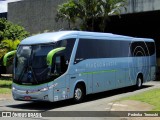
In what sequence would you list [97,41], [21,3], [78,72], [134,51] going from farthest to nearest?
[21,3] < [134,51] < [97,41] < [78,72]

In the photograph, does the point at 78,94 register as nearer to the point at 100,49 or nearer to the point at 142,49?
the point at 100,49

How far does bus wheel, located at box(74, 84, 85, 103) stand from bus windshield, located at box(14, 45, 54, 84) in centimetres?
216

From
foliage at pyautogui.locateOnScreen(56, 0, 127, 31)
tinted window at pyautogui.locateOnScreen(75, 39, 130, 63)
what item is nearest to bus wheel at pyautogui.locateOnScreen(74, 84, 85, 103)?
tinted window at pyautogui.locateOnScreen(75, 39, 130, 63)

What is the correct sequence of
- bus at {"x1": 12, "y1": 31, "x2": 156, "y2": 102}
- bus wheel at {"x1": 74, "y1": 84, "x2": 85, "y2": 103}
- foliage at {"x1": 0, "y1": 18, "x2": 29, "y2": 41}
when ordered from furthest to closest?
foliage at {"x1": 0, "y1": 18, "x2": 29, "y2": 41} → bus wheel at {"x1": 74, "y1": 84, "x2": 85, "y2": 103} → bus at {"x1": 12, "y1": 31, "x2": 156, "y2": 102}

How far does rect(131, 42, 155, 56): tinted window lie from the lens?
76.2 feet

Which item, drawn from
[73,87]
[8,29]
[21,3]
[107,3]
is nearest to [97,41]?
[73,87]

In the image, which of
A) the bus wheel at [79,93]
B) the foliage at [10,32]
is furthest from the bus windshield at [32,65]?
the foliage at [10,32]

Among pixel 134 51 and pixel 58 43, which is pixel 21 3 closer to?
pixel 134 51

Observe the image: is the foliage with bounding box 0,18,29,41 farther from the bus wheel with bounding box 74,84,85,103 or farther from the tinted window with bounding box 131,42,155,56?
the bus wheel with bounding box 74,84,85,103

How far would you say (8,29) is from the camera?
37.6 m

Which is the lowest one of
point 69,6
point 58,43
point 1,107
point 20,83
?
point 1,107

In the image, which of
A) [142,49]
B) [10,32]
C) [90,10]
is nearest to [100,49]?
[142,49]

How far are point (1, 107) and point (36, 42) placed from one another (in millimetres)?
3218

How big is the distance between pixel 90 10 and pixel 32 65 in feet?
58.7
